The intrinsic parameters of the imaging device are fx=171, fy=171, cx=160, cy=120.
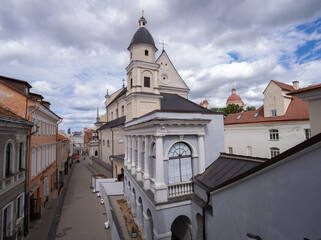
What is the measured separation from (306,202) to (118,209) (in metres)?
14.8

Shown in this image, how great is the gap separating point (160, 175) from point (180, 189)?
4.96 feet

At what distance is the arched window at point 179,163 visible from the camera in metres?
9.70

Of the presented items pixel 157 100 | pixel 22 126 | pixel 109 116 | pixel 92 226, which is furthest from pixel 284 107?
pixel 109 116

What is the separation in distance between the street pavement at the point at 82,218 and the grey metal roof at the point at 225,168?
9.04 meters

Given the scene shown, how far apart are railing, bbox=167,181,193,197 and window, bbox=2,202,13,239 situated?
28.1 feet

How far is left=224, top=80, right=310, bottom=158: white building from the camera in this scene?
21797 millimetres

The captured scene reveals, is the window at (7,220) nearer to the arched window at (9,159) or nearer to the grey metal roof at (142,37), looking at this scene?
the arched window at (9,159)

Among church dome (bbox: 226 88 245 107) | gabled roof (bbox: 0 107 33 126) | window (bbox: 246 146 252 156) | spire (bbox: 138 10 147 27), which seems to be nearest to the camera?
gabled roof (bbox: 0 107 33 126)

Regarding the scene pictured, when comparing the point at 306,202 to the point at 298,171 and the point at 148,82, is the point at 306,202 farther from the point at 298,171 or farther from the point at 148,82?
the point at 148,82

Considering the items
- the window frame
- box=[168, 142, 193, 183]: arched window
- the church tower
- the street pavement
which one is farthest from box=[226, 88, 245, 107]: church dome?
box=[168, 142, 193, 183]: arched window

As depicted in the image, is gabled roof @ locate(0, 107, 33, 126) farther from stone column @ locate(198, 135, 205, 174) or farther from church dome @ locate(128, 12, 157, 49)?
church dome @ locate(128, 12, 157, 49)

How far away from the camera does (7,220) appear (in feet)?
30.3

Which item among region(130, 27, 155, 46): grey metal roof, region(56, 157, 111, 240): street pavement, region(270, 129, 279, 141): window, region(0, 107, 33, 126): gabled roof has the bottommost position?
region(56, 157, 111, 240): street pavement

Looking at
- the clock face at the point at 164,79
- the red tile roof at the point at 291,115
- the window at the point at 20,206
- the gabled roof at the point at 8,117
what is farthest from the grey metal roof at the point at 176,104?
the red tile roof at the point at 291,115
